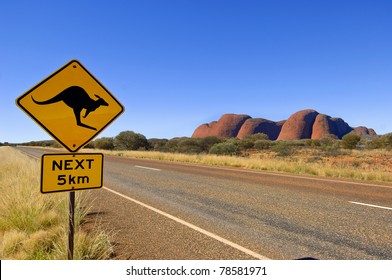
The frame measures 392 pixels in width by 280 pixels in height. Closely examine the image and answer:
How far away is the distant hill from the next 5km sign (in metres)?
102

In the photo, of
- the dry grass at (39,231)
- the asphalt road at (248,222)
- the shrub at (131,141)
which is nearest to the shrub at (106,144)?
the shrub at (131,141)

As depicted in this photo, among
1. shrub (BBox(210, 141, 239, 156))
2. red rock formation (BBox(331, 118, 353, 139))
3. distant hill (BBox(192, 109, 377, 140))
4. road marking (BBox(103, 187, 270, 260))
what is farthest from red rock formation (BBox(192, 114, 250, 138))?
road marking (BBox(103, 187, 270, 260))

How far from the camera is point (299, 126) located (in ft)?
375

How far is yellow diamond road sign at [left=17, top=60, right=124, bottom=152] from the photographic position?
2971mm

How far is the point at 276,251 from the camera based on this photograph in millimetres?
3807

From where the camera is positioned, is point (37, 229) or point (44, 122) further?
point (37, 229)

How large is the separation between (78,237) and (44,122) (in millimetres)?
1692

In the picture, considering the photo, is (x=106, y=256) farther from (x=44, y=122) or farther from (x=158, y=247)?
(x=44, y=122)

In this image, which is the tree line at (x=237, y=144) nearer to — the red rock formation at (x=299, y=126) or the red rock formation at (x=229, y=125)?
the red rock formation at (x=299, y=126)

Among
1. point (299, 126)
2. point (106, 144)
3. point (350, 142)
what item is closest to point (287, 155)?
point (350, 142)

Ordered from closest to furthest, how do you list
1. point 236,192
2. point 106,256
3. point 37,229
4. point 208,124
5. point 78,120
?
point 78,120 → point 106,256 → point 37,229 → point 236,192 → point 208,124

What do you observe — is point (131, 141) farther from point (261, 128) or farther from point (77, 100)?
point (261, 128)

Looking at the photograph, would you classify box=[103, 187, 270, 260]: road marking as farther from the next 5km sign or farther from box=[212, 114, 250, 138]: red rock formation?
box=[212, 114, 250, 138]: red rock formation
